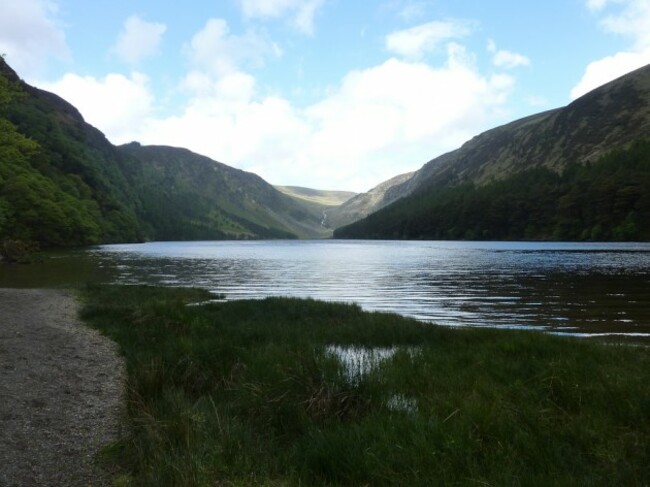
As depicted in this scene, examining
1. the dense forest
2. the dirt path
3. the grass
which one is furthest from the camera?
the dense forest

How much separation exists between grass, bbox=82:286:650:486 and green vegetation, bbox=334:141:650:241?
Answer: 427 ft

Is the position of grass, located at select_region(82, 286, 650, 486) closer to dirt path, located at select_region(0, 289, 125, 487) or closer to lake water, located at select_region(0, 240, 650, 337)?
dirt path, located at select_region(0, 289, 125, 487)

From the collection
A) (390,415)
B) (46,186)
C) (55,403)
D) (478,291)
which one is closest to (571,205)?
(478,291)

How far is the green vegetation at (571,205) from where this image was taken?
125 meters

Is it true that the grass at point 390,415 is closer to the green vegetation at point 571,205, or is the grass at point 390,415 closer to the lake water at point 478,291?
the lake water at point 478,291

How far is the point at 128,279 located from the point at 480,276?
3275 cm

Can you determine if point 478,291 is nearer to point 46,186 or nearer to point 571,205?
point 46,186

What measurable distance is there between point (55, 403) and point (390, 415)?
6.58 meters

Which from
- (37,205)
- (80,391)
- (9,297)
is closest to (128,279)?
(9,297)

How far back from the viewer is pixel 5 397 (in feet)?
30.5

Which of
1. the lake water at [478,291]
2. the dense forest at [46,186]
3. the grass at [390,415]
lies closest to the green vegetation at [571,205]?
the lake water at [478,291]

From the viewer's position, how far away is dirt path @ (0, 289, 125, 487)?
266 inches

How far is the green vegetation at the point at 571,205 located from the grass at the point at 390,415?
427 feet

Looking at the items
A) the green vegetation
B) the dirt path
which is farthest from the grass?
the green vegetation
